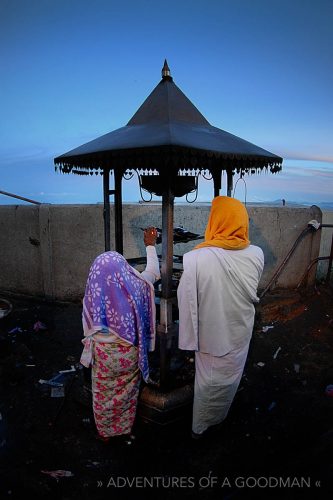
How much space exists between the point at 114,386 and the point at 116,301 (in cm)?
85

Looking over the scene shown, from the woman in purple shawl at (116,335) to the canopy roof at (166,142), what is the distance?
0.87 metres

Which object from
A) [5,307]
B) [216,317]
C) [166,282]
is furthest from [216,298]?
[5,307]

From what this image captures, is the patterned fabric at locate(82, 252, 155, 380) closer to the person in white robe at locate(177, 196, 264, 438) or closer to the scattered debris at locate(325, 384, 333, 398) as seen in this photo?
the person in white robe at locate(177, 196, 264, 438)

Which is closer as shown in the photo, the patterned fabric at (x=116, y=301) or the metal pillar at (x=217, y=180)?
the patterned fabric at (x=116, y=301)

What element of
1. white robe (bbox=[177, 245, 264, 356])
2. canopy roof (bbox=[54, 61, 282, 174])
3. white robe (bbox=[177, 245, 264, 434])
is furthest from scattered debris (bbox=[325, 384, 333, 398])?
canopy roof (bbox=[54, 61, 282, 174])

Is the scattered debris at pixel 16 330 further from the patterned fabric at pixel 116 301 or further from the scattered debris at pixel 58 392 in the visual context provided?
the patterned fabric at pixel 116 301

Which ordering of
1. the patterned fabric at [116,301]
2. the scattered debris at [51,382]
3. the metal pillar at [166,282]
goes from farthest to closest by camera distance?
the scattered debris at [51,382] → the metal pillar at [166,282] → the patterned fabric at [116,301]

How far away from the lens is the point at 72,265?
21.4 ft

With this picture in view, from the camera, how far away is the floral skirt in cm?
293

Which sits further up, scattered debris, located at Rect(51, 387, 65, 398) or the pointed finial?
the pointed finial

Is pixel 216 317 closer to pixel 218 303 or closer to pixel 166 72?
pixel 218 303

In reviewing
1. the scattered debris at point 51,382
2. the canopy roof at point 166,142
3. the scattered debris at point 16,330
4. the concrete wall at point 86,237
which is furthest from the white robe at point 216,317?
the scattered debris at point 16,330

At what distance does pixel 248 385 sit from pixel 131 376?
6.01ft

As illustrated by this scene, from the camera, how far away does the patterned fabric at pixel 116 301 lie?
9.03ft
